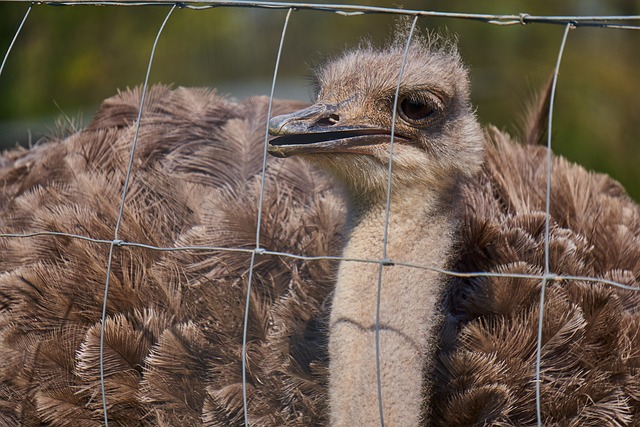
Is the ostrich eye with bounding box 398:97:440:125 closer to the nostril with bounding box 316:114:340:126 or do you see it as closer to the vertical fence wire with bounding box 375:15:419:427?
the vertical fence wire with bounding box 375:15:419:427

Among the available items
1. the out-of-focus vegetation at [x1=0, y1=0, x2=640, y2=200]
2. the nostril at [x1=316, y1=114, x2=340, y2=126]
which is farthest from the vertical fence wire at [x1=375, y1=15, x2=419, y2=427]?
the out-of-focus vegetation at [x1=0, y1=0, x2=640, y2=200]

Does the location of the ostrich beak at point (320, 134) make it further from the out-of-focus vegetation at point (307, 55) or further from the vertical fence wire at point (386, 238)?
the out-of-focus vegetation at point (307, 55)

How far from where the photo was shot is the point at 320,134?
226 centimetres

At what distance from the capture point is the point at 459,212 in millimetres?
2441

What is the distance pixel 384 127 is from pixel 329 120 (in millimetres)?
139

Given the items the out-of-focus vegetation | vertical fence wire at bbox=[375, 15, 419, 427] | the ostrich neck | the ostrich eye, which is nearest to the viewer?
vertical fence wire at bbox=[375, 15, 419, 427]

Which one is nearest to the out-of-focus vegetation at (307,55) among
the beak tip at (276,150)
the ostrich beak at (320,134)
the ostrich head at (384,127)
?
the ostrich head at (384,127)

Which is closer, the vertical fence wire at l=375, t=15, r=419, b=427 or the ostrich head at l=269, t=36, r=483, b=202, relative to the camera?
the vertical fence wire at l=375, t=15, r=419, b=427

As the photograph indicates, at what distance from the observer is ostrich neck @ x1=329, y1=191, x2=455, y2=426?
223 centimetres

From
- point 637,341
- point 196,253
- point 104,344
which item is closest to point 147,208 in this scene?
point 196,253

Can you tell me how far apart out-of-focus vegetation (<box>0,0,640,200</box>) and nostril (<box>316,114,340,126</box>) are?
18.2 ft

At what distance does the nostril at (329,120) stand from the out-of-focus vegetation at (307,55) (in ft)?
18.2

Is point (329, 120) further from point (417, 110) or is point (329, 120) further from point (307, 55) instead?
point (307, 55)

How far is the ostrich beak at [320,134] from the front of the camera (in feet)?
7.18
